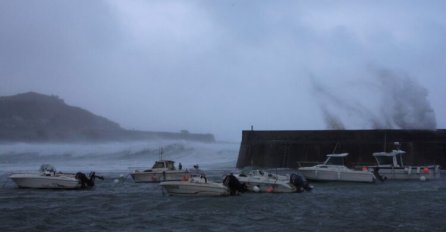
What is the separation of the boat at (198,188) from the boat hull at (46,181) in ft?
19.6

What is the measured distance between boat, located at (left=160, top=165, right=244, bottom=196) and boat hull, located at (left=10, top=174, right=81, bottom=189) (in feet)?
19.6

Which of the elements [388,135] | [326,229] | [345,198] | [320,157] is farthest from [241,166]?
[326,229]

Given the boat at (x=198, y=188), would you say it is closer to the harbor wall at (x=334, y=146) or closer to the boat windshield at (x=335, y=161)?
the boat windshield at (x=335, y=161)

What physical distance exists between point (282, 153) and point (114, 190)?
1890 centimetres

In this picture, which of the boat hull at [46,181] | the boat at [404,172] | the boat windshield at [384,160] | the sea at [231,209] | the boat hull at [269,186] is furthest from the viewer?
the boat windshield at [384,160]

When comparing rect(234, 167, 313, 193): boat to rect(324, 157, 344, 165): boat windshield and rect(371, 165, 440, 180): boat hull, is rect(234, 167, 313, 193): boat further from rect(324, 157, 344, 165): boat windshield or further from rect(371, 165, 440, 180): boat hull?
rect(371, 165, 440, 180): boat hull

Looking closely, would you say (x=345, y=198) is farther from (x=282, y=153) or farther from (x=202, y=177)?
(x=282, y=153)

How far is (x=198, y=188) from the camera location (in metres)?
25.9

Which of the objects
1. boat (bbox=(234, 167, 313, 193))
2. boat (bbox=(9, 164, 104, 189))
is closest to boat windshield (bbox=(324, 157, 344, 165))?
boat (bbox=(234, 167, 313, 193))

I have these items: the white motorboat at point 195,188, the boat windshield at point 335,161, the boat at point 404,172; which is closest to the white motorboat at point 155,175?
the white motorboat at point 195,188

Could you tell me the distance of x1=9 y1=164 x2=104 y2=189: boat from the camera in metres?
29.8

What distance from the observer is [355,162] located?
43.0 m

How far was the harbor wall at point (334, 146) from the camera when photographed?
42250 mm

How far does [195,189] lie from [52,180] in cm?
847
